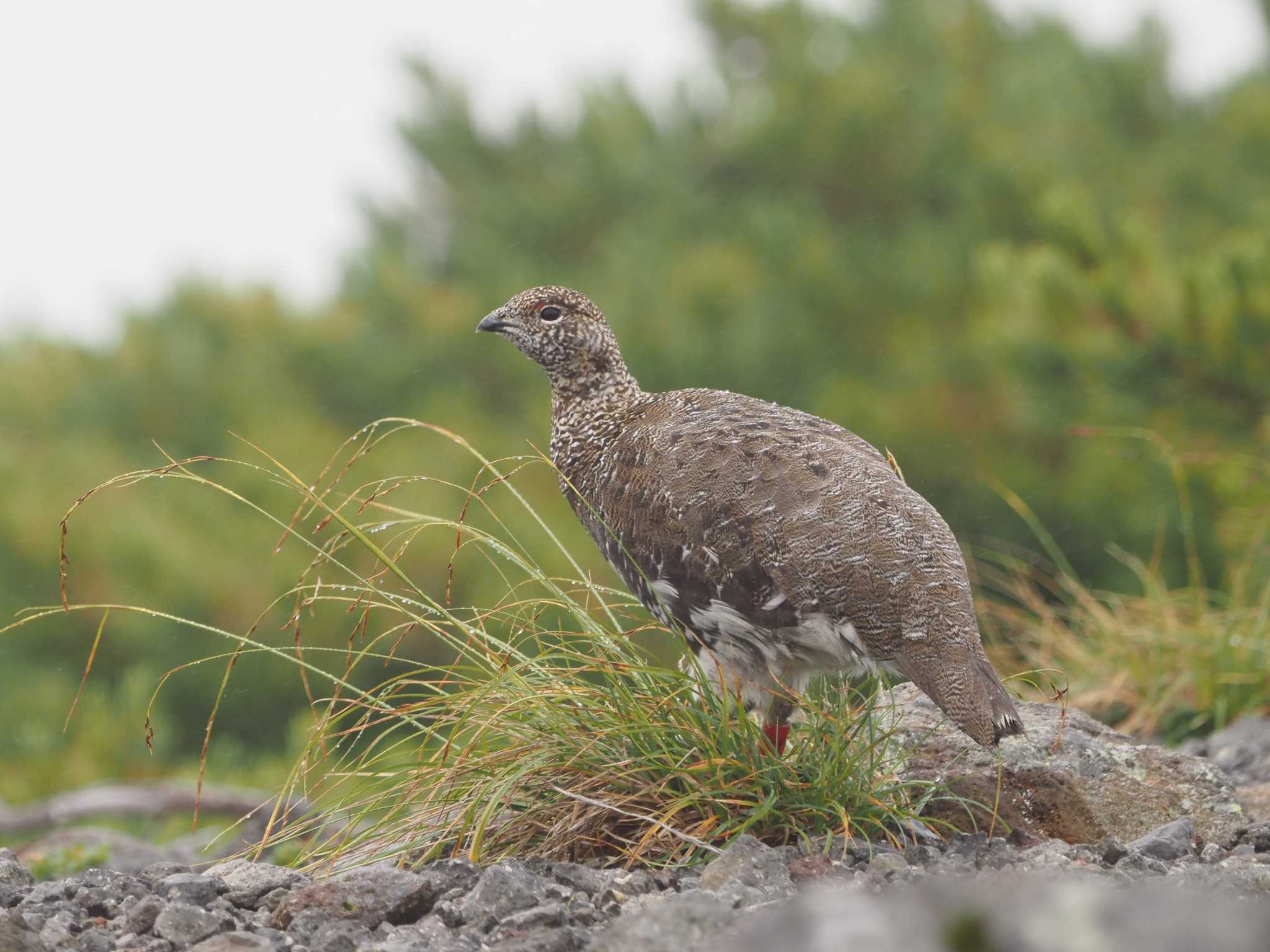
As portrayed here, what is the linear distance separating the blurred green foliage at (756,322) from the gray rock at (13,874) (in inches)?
217

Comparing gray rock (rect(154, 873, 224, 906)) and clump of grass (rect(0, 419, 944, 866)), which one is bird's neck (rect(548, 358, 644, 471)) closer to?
clump of grass (rect(0, 419, 944, 866))

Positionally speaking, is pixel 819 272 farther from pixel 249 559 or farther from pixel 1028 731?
pixel 1028 731

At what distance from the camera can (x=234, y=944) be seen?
2.54m

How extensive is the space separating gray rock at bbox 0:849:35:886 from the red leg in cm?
182

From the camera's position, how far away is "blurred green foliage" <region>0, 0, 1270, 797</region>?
27.7 ft

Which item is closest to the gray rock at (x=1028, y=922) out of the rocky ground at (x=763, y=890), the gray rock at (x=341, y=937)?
the rocky ground at (x=763, y=890)

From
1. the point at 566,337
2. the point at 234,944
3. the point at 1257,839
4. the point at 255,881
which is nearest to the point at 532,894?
the point at 234,944

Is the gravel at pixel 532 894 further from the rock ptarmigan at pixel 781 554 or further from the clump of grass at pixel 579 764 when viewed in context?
the rock ptarmigan at pixel 781 554

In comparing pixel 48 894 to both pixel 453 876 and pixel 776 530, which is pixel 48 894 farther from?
pixel 776 530

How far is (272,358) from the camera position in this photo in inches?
489

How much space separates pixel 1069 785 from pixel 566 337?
79.5 inches

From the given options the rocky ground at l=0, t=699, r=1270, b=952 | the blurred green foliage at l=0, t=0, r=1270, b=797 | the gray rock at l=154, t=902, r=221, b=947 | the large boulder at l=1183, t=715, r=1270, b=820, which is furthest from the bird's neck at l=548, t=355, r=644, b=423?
the blurred green foliage at l=0, t=0, r=1270, b=797

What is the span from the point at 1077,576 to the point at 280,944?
8.53 meters

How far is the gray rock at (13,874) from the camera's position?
3.21 meters
